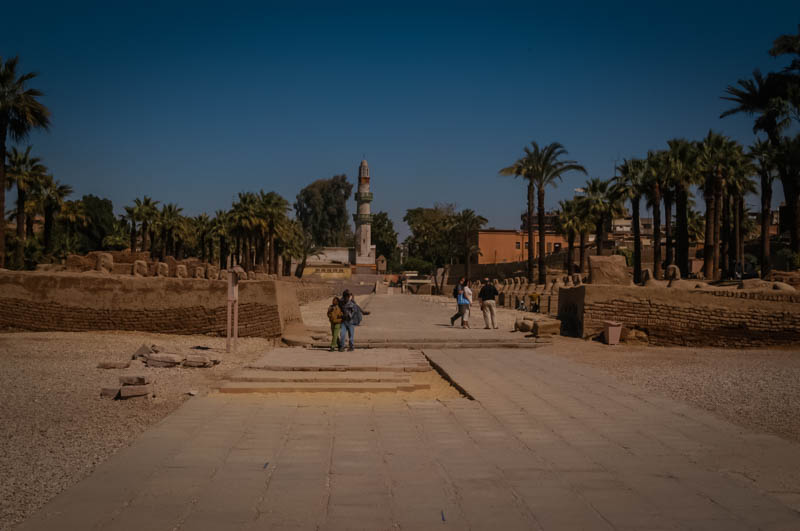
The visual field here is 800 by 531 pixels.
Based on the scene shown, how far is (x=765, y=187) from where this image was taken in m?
36.3

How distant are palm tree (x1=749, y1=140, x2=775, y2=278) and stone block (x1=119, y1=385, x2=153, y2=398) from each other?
3247 cm

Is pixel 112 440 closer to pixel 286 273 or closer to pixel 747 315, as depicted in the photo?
pixel 747 315

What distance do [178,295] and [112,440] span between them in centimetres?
972

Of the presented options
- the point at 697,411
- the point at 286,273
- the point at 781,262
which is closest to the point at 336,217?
the point at 286,273

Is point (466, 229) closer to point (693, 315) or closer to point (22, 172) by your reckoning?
point (22, 172)

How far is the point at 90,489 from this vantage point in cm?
456

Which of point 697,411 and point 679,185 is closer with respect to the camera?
point 697,411

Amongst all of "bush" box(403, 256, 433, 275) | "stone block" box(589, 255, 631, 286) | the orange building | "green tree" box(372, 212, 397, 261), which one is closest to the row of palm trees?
"stone block" box(589, 255, 631, 286)

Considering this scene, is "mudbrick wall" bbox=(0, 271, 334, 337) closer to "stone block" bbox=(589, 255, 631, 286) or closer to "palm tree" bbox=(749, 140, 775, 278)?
"stone block" bbox=(589, 255, 631, 286)

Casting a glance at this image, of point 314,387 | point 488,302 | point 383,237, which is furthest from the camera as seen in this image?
point 383,237

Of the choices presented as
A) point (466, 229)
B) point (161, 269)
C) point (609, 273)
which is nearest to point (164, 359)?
point (161, 269)

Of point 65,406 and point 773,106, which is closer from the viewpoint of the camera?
point 65,406

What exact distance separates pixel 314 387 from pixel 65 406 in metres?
3.08

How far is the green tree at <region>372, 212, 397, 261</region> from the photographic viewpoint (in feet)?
376
